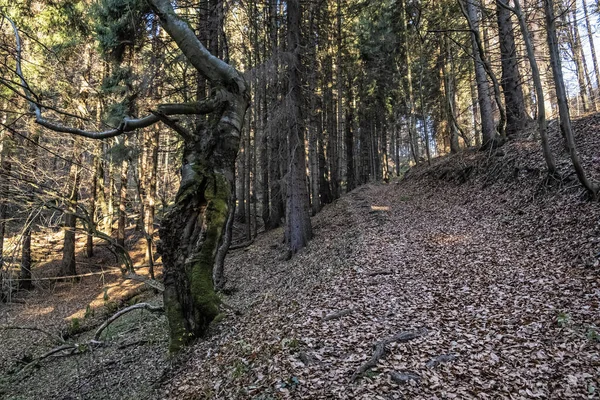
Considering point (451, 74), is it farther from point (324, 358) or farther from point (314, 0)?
point (324, 358)

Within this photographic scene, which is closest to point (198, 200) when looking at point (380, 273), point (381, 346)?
point (381, 346)

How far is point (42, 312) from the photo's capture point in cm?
1221

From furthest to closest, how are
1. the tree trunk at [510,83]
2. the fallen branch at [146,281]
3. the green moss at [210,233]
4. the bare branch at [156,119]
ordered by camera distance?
the tree trunk at [510,83], the fallen branch at [146,281], the green moss at [210,233], the bare branch at [156,119]

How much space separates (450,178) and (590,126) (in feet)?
16.6

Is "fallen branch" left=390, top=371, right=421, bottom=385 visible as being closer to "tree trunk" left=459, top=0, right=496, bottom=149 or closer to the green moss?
the green moss

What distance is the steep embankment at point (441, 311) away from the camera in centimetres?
371

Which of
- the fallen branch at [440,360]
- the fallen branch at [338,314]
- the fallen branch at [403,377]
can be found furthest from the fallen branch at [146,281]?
the fallen branch at [440,360]

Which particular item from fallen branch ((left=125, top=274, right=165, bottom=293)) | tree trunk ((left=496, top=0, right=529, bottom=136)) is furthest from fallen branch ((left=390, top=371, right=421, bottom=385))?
tree trunk ((left=496, top=0, right=529, bottom=136))

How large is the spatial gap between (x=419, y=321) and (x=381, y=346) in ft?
3.34

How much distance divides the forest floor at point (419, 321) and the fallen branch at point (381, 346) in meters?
0.03

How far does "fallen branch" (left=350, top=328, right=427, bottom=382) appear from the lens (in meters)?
3.89

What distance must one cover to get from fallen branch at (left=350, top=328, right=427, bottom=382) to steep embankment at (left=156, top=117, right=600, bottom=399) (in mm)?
23

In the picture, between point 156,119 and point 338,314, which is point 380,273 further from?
point 156,119

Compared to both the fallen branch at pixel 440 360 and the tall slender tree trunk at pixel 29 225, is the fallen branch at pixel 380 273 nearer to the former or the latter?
the fallen branch at pixel 440 360
